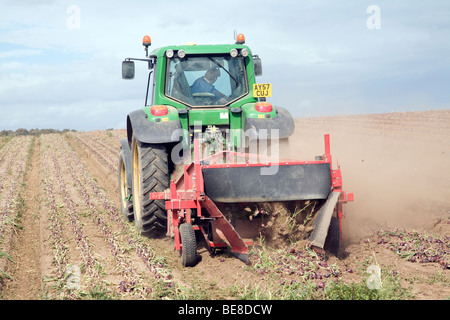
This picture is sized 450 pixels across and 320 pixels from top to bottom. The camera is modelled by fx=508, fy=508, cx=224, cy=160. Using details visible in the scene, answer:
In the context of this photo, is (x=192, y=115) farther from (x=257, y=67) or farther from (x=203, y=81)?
(x=257, y=67)

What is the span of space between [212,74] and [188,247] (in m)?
2.67

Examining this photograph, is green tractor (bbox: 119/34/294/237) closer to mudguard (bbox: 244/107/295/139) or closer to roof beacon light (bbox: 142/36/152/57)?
mudguard (bbox: 244/107/295/139)

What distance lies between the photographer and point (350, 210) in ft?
21.8

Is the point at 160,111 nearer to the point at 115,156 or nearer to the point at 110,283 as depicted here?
the point at 110,283

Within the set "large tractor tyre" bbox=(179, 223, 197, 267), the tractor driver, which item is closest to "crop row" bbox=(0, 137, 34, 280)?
"large tractor tyre" bbox=(179, 223, 197, 267)

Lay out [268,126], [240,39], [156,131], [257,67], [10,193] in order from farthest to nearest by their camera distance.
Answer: [10,193] < [240,39] < [257,67] < [268,126] < [156,131]

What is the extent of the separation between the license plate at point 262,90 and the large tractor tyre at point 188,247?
2.12m

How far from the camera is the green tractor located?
6172 mm

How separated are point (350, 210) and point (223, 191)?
2.26 meters

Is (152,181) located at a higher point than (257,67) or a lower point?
lower

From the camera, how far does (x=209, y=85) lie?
681 cm

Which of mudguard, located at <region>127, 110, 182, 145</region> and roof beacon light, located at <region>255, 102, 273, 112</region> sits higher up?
roof beacon light, located at <region>255, 102, 273, 112</region>

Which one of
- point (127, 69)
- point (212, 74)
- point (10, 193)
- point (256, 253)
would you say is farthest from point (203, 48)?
point (10, 193)
